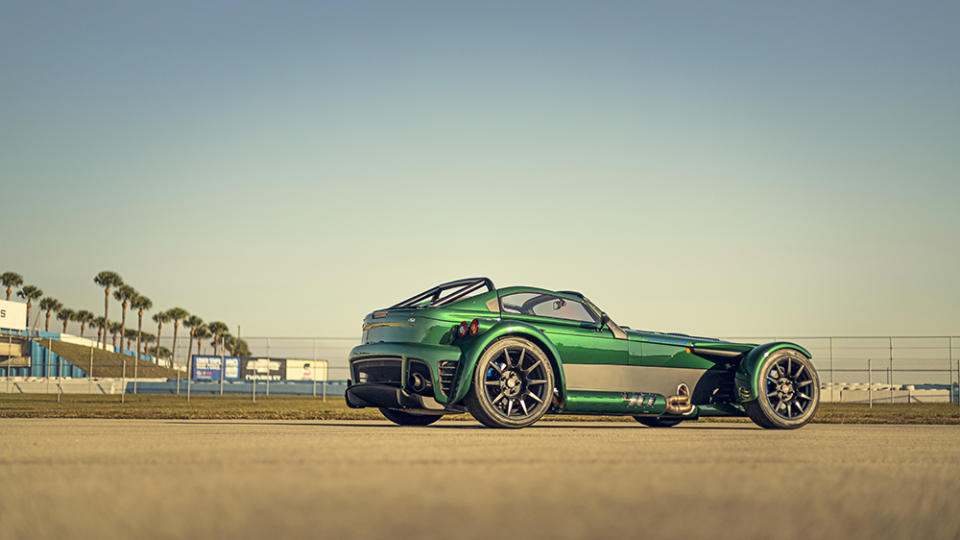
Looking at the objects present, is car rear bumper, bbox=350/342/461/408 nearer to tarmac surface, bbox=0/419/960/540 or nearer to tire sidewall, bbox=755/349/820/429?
tarmac surface, bbox=0/419/960/540

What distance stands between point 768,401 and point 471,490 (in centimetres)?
668

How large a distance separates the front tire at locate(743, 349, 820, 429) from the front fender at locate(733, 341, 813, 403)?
0.16 ft

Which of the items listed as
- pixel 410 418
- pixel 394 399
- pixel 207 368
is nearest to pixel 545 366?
pixel 394 399

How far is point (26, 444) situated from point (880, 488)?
5400mm

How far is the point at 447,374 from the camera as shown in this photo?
796cm

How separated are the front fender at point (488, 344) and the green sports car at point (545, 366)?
1cm

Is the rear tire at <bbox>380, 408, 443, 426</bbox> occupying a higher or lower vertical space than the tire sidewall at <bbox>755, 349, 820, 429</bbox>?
lower

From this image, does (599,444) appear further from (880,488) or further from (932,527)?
(932,527)

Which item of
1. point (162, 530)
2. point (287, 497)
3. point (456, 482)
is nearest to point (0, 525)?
point (162, 530)

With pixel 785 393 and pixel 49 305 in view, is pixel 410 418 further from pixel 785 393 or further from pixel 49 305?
pixel 49 305

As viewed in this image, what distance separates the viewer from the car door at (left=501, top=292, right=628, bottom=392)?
851 centimetres

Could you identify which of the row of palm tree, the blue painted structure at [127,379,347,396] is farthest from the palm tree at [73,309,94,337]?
the blue painted structure at [127,379,347,396]

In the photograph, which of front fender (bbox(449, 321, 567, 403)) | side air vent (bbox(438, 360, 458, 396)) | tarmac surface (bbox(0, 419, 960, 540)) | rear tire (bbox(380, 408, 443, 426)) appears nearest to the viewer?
tarmac surface (bbox(0, 419, 960, 540))

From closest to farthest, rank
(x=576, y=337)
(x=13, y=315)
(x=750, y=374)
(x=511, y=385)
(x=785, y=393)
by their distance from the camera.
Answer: (x=511, y=385)
(x=576, y=337)
(x=750, y=374)
(x=785, y=393)
(x=13, y=315)
